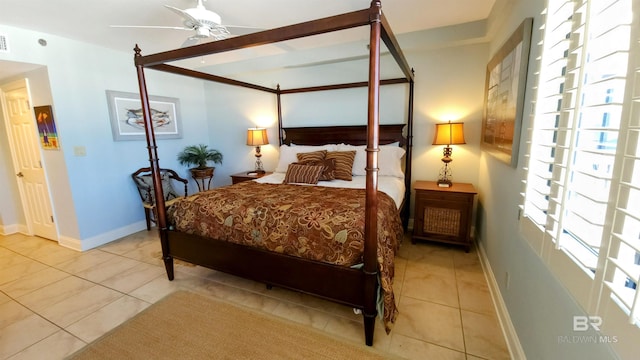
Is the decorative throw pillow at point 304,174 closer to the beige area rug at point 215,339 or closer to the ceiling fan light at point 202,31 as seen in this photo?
the beige area rug at point 215,339

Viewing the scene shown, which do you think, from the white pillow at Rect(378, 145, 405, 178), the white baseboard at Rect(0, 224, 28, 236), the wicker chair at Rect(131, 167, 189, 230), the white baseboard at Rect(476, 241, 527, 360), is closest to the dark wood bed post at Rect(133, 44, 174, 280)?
the wicker chair at Rect(131, 167, 189, 230)

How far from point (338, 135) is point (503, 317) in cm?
265

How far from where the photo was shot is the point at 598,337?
→ 82 cm

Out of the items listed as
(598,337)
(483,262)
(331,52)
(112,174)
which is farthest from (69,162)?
(483,262)

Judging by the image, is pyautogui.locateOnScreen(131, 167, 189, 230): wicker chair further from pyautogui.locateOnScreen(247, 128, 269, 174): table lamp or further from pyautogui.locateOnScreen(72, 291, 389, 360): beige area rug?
pyautogui.locateOnScreen(72, 291, 389, 360): beige area rug

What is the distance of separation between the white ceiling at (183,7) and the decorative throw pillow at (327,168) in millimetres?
1520

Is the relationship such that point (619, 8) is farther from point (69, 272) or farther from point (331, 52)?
point (69, 272)

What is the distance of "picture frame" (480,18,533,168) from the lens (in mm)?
1657

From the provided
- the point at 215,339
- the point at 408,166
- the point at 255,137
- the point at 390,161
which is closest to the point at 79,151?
the point at 255,137

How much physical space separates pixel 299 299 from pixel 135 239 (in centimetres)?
267

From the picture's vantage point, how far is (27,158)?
3416mm

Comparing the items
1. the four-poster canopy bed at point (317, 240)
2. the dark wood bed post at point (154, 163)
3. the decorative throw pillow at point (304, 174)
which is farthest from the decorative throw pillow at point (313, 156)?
the dark wood bed post at point (154, 163)

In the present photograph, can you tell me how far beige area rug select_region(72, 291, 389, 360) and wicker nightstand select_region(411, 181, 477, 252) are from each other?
1707mm

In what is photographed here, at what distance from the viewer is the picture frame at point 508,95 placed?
5.44 feet
